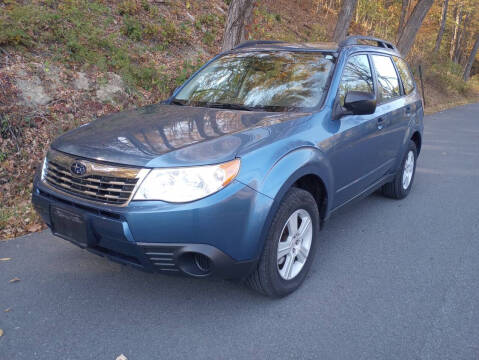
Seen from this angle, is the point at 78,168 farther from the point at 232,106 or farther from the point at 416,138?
the point at 416,138

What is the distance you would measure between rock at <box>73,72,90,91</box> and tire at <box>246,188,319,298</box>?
16.2 feet

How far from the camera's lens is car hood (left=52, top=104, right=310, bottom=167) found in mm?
2646

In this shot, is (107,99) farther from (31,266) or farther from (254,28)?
(254,28)

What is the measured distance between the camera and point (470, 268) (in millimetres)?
3713

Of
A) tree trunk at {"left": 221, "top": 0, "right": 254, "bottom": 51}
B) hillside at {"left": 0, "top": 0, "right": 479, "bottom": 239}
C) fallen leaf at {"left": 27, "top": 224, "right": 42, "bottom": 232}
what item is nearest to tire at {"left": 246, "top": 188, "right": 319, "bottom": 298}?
fallen leaf at {"left": 27, "top": 224, "right": 42, "bottom": 232}

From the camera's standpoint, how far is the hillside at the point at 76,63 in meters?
5.44

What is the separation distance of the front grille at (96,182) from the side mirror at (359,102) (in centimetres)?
184

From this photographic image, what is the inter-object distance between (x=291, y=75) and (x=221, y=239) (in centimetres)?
188

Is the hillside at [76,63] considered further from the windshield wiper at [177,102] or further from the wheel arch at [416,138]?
the wheel arch at [416,138]

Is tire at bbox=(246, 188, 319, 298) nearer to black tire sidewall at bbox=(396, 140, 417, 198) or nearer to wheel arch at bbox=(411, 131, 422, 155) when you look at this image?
black tire sidewall at bbox=(396, 140, 417, 198)

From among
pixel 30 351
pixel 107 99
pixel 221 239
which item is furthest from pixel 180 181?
pixel 107 99

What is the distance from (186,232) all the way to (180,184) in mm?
278

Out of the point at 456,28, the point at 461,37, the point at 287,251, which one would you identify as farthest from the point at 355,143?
the point at 461,37

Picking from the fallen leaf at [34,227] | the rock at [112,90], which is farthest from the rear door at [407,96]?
the rock at [112,90]
